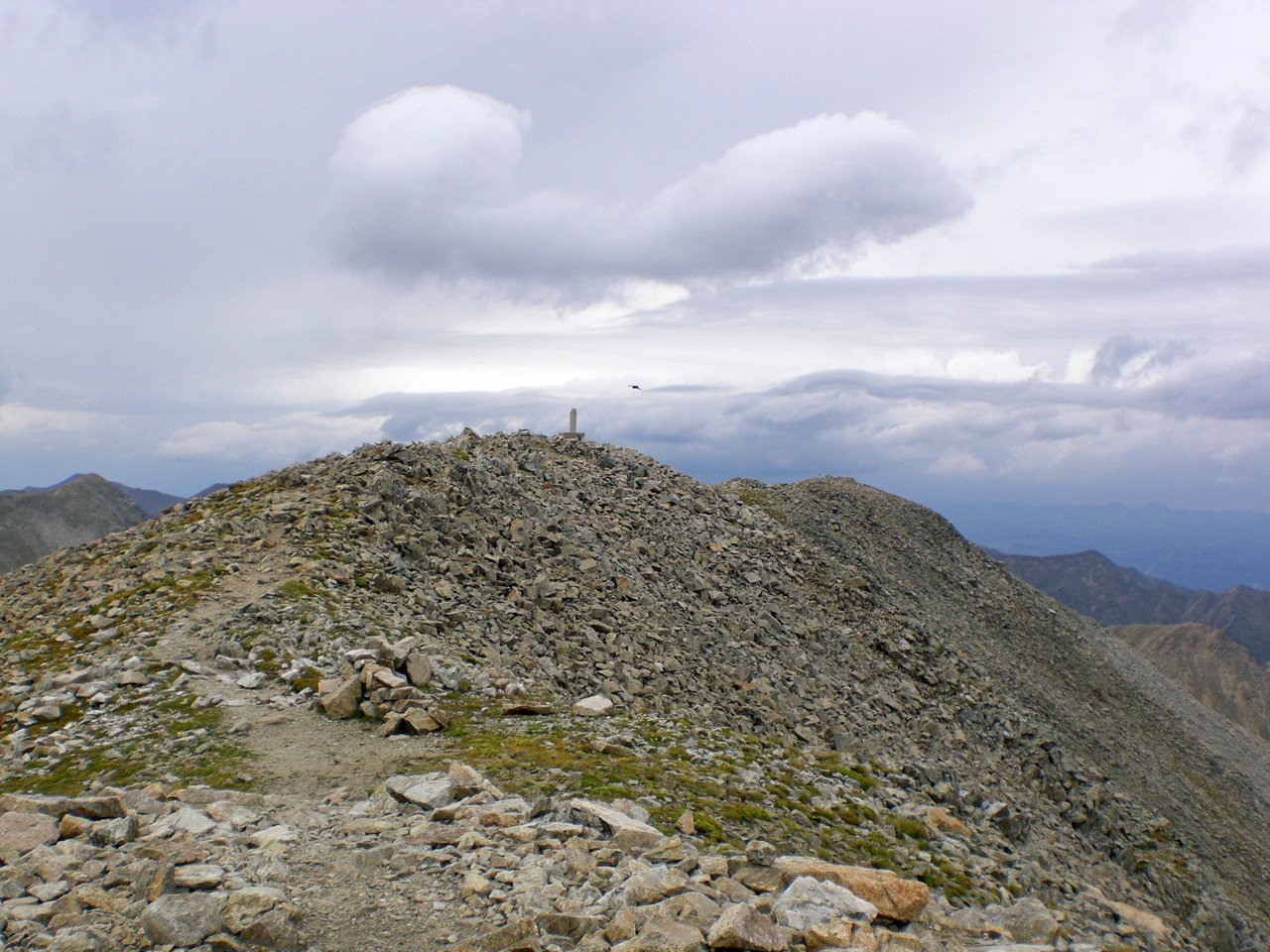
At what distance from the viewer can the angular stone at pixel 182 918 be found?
7.75 metres

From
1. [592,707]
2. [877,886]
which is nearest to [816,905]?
[877,886]

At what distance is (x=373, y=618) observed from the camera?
63.6ft

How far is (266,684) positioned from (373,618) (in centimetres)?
314

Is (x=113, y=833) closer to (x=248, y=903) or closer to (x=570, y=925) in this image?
(x=248, y=903)

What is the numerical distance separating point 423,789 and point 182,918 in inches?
160

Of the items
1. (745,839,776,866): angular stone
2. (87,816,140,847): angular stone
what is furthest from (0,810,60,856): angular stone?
(745,839,776,866): angular stone

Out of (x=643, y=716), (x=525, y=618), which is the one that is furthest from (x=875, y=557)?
(x=643, y=716)

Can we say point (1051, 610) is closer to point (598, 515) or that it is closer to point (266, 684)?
point (598, 515)

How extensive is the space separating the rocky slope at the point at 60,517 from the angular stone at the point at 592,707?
13976 centimetres

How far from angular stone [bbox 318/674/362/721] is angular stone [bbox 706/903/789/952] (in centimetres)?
975

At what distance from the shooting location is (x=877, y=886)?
9.62 metres

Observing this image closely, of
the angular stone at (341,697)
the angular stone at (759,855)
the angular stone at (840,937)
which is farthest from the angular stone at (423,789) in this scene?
the angular stone at (840,937)

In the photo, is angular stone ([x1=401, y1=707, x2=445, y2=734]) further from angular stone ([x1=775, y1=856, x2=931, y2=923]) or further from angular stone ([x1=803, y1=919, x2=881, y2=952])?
angular stone ([x1=803, y1=919, x2=881, y2=952])

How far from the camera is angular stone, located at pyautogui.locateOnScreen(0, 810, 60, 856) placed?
30.5 feet
